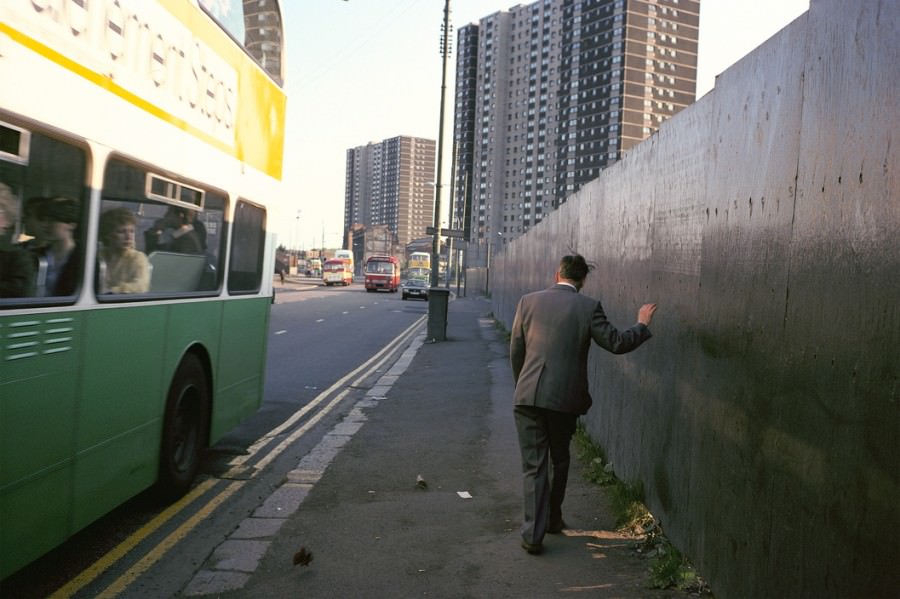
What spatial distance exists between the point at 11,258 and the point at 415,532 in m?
2.98

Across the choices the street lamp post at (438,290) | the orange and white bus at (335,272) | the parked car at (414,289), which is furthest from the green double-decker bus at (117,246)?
the orange and white bus at (335,272)

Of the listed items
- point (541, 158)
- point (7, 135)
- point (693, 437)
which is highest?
point (541, 158)

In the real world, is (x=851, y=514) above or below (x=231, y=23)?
below

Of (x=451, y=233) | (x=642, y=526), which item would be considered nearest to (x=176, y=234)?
(x=642, y=526)

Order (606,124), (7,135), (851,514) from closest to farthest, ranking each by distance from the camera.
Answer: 1. (851,514)
2. (7,135)
3. (606,124)

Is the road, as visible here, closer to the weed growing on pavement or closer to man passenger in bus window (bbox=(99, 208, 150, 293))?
man passenger in bus window (bbox=(99, 208, 150, 293))

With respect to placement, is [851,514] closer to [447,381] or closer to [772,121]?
[772,121]

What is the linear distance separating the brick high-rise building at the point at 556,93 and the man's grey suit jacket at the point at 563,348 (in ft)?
347

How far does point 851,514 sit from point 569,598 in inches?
75.3

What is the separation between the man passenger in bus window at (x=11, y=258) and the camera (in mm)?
3586

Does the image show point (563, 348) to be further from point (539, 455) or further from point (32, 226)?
point (32, 226)

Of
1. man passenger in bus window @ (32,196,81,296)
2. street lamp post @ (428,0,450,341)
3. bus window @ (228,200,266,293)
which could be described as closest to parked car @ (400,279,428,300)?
street lamp post @ (428,0,450,341)

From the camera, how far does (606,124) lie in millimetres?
143250

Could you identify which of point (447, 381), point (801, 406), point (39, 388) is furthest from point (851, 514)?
point (447, 381)
